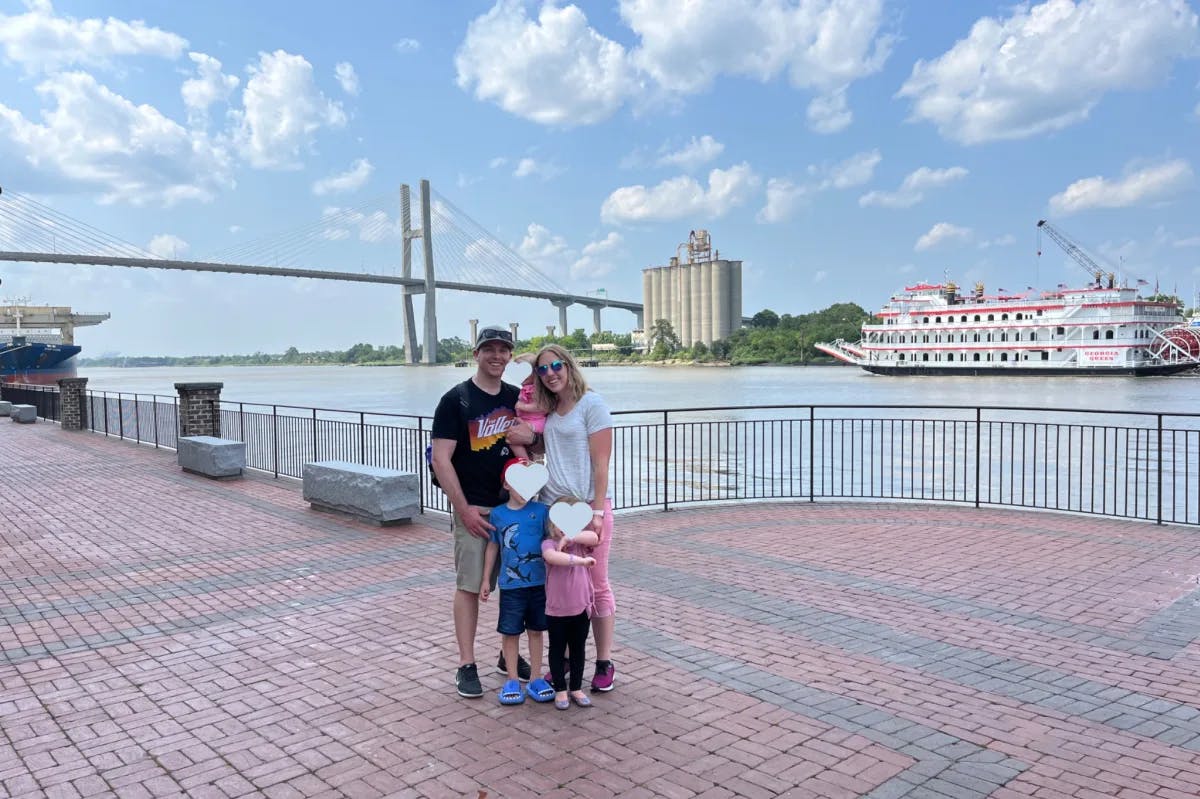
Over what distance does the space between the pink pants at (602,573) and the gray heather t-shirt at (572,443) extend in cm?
21

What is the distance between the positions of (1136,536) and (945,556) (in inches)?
82.8

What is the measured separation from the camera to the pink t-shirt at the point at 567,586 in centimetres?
413

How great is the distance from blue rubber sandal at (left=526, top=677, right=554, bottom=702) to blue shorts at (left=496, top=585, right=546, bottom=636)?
299 millimetres

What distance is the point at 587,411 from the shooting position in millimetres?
4109

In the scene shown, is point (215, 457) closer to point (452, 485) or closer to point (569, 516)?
point (452, 485)

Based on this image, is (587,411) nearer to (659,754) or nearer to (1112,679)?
(659,754)

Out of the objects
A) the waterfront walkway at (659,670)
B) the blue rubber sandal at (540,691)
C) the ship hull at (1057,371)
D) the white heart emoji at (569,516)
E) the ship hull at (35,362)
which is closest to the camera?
the waterfront walkway at (659,670)

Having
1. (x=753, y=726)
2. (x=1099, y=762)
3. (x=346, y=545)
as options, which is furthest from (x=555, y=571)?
(x=346, y=545)

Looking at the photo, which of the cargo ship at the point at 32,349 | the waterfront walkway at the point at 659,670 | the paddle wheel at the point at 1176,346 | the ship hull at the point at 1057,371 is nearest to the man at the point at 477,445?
the waterfront walkway at the point at 659,670

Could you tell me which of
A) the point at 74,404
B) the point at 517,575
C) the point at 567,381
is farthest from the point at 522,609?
the point at 74,404

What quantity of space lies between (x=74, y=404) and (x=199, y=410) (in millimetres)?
8176

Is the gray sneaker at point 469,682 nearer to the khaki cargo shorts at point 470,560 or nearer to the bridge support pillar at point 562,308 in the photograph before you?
the khaki cargo shorts at point 470,560

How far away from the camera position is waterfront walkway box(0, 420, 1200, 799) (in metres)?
3.62

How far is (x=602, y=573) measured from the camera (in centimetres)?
428
